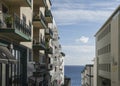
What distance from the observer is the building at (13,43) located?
2244 centimetres

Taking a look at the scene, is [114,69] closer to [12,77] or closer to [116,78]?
[116,78]

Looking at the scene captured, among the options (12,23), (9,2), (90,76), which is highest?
(9,2)

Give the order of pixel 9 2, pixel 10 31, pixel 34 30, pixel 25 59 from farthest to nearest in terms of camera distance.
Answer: pixel 34 30 < pixel 25 59 < pixel 9 2 < pixel 10 31

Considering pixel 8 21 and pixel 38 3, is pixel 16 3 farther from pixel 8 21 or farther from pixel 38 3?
pixel 38 3

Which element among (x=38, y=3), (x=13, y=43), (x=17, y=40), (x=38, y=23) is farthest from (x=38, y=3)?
(x=13, y=43)

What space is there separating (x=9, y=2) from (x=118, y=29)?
32.2 m

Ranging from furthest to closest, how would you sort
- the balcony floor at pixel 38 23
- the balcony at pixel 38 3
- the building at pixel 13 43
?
the balcony at pixel 38 3 < the balcony floor at pixel 38 23 < the building at pixel 13 43

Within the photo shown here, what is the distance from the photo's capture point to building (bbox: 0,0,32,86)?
883 inches

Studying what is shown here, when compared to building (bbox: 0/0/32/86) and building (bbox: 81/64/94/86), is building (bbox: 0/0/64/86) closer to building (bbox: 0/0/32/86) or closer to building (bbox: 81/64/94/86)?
building (bbox: 0/0/32/86)

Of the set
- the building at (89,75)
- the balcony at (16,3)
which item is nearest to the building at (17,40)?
the balcony at (16,3)

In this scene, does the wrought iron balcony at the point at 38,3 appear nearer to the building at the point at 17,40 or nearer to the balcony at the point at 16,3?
the building at the point at 17,40

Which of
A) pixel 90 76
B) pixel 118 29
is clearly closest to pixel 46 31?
pixel 118 29

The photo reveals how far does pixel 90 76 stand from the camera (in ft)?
401

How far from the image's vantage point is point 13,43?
2797 cm
